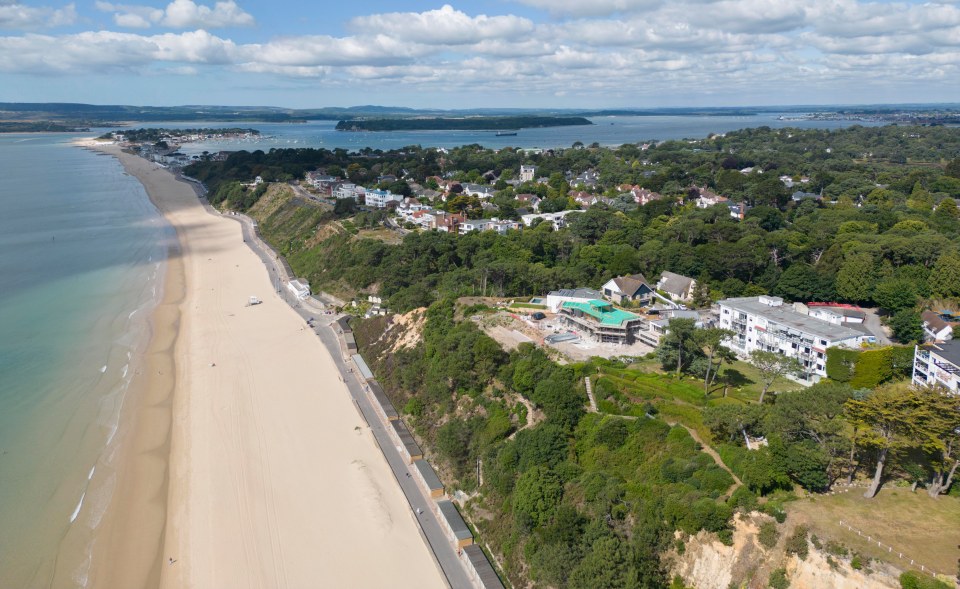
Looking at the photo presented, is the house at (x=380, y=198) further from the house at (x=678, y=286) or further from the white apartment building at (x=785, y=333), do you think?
the white apartment building at (x=785, y=333)

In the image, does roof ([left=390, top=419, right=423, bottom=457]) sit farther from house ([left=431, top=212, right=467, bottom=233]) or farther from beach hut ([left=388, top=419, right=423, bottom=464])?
house ([left=431, top=212, right=467, bottom=233])

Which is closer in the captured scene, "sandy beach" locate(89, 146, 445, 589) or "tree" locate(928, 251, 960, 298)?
"sandy beach" locate(89, 146, 445, 589)

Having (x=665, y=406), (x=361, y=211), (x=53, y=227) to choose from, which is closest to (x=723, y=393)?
(x=665, y=406)

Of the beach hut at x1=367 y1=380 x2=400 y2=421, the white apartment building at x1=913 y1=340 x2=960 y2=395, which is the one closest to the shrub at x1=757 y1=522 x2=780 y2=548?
the white apartment building at x1=913 y1=340 x2=960 y2=395

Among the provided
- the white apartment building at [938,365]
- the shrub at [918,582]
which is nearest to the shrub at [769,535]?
the shrub at [918,582]

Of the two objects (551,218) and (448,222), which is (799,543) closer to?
(448,222)
